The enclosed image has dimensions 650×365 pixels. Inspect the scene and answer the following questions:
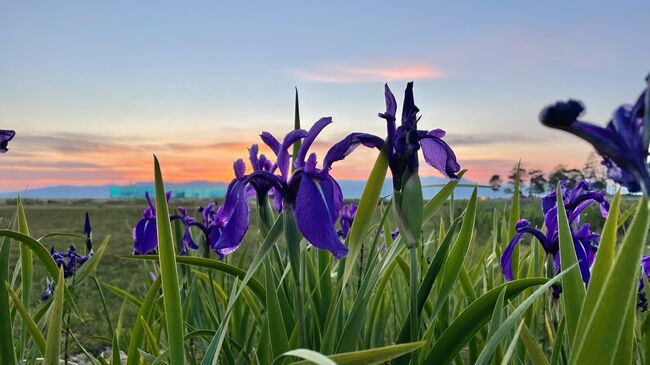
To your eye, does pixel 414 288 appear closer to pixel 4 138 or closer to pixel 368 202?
pixel 368 202

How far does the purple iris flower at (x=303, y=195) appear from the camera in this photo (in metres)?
1.49

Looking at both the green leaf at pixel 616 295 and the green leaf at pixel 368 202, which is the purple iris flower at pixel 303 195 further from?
the green leaf at pixel 616 295

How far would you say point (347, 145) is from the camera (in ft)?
5.27

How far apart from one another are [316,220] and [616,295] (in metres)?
0.68

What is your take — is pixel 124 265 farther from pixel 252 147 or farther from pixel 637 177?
pixel 637 177

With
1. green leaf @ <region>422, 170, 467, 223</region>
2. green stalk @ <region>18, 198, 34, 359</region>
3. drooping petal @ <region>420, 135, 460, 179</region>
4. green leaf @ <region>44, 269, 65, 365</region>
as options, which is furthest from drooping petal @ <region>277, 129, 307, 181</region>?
green stalk @ <region>18, 198, 34, 359</region>

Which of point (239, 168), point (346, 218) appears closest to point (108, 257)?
point (346, 218)

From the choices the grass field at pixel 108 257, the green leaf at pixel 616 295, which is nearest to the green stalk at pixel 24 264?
the grass field at pixel 108 257

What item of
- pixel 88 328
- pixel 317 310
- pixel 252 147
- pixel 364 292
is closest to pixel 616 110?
pixel 364 292

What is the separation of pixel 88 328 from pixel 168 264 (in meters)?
4.48

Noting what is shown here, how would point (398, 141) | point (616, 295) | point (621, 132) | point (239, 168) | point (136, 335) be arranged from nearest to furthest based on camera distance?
point (621, 132) → point (616, 295) → point (398, 141) → point (239, 168) → point (136, 335)

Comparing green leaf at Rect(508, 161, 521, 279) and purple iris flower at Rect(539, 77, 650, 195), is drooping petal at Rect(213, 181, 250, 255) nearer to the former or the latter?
purple iris flower at Rect(539, 77, 650, 195)

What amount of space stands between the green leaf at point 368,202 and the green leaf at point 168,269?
0.47 meters

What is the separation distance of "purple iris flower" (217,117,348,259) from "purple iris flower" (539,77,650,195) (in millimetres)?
641
